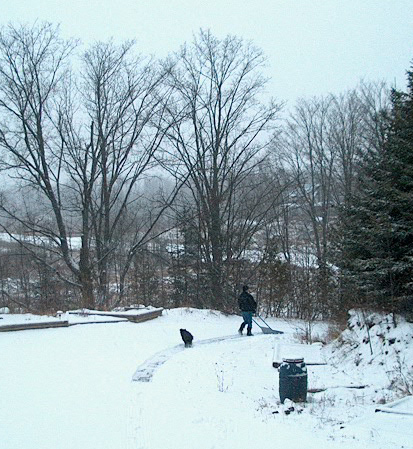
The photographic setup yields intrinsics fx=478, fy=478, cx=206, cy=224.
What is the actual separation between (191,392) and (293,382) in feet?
5.99

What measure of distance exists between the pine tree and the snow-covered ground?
2.60 feet

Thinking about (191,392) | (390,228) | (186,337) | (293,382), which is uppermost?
(390,228)

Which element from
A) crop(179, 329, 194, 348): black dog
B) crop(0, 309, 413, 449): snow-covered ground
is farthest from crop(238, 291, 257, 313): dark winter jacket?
crop(179, 329, 194, 348): black dog

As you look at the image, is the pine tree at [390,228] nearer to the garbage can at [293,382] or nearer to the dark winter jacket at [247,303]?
the garbage can at [293,382]

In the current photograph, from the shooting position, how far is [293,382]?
7891mm

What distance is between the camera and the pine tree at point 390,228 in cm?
1118

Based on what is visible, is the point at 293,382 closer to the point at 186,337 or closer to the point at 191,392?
the point at 191,392

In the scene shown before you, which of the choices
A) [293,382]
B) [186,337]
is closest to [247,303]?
[186,337]

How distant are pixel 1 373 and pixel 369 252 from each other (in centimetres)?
932

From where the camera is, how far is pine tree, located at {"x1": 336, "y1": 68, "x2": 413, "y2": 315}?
11180 millimetres

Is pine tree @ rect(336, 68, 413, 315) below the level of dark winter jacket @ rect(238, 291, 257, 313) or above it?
above

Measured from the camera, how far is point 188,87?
29.3 metres

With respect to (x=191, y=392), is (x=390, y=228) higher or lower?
higher

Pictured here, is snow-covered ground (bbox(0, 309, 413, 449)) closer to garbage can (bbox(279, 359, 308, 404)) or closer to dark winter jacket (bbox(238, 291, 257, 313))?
garbage can (bbox(279, 359, 308, 404))
